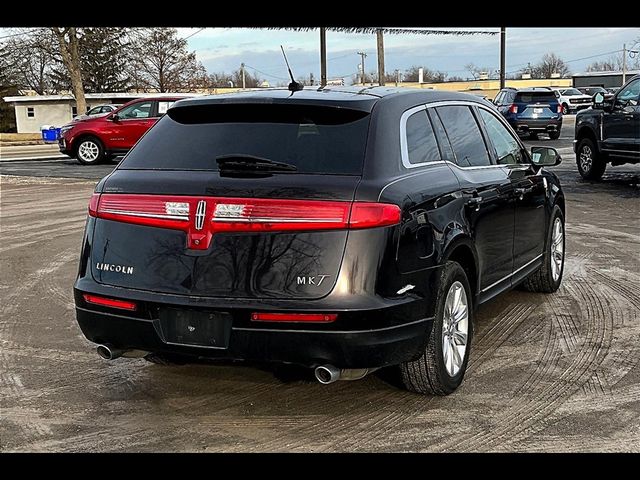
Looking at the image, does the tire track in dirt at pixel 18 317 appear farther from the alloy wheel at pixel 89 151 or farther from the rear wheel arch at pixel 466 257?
the alloy wheel at pixel 89 151

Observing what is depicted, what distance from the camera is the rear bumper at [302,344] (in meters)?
3.83

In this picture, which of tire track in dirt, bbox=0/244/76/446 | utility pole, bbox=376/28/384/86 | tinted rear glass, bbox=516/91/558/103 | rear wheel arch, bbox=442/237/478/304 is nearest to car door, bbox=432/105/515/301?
rear wheel arch, bbox=442/237/478/304

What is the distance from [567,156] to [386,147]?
1805 cm

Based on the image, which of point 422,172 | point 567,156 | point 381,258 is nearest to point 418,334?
point 381,258

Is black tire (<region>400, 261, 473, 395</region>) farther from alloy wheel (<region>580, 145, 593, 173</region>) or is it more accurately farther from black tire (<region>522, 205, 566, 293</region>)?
alloy wheel (<region>580, 145, 593, 173</region>)

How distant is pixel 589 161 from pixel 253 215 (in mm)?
12933

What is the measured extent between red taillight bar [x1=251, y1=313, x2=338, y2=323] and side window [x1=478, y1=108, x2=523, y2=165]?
251 cm

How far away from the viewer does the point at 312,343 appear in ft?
12.6

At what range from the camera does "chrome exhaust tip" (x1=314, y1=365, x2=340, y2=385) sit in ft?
12.7

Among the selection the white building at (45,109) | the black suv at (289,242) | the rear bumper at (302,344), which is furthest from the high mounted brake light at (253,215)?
the white building at (45,109)

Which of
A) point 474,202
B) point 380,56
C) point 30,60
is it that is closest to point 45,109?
point 30,60

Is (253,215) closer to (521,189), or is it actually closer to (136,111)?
(521,189)

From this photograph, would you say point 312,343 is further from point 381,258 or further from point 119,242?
point 119,242
